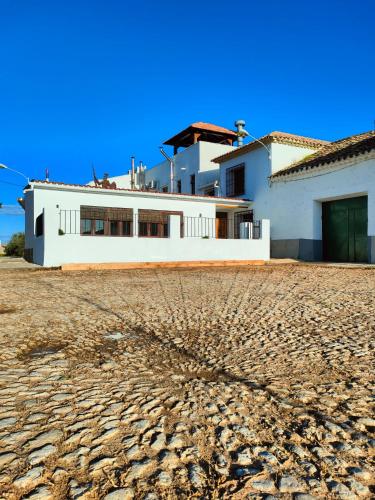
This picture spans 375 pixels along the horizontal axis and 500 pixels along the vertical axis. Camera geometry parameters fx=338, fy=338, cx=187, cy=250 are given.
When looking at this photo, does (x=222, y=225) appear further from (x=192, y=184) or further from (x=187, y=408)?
(x=187, y=408)

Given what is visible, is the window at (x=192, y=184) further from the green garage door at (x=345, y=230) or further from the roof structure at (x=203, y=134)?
the green garage door at (x=345, y=230)

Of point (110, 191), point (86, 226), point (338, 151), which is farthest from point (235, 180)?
point (86, 226)

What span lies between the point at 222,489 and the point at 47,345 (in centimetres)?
216

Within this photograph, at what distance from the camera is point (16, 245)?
26312 mm

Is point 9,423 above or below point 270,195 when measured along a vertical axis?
below

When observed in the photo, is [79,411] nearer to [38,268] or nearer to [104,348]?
[104,348]

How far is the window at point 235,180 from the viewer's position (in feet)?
67.3

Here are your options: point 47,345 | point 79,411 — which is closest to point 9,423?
point 79,411

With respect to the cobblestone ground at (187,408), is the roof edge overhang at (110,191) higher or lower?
higher

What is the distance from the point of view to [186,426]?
5.47 ft

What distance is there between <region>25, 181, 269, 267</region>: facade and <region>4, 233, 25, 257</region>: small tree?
9900 millimetres

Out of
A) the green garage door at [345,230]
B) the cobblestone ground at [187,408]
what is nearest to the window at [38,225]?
the cobblestone ground at [187,408]

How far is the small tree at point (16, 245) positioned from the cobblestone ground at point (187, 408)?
24315 millimetres

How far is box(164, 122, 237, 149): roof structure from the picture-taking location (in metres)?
24.8
